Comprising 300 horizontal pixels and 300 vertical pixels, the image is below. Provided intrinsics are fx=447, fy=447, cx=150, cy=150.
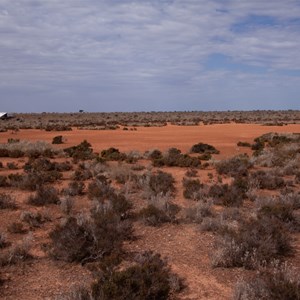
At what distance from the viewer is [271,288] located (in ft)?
21.3

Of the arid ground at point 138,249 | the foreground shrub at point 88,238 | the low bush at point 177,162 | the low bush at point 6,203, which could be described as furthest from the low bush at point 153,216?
the low bush at point 177,162

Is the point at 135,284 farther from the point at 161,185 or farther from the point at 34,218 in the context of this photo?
the point at 161,185

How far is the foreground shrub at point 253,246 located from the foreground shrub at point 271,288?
44.7 inches

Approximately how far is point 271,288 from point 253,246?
7.49 feet

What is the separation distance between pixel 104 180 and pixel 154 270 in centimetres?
780

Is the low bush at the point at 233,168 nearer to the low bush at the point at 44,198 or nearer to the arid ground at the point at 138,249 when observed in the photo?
the arid ground at the point at 138,249

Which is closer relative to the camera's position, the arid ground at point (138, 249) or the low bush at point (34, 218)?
the arid ground at point (138, 249)

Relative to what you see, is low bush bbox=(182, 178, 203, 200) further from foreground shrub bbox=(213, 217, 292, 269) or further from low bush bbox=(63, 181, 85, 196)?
Answer: foreground shrub bbox=(213, 217, 292, 269)

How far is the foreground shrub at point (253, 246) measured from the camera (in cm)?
839

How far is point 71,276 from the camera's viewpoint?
26.4ft

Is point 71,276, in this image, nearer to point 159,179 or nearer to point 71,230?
point 71,230

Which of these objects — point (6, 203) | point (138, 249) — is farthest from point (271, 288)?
point (6, 203)

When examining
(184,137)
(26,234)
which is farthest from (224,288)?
(184,137)

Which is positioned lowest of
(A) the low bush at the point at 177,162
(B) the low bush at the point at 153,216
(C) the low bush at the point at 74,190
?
(B) the low bush at the point at 153,216
